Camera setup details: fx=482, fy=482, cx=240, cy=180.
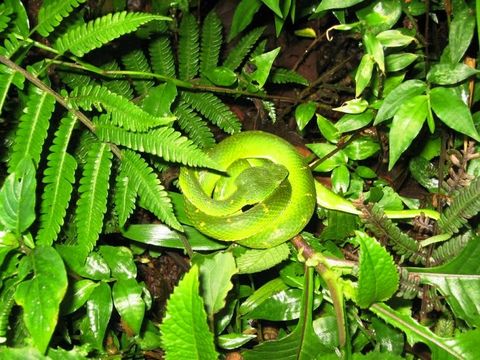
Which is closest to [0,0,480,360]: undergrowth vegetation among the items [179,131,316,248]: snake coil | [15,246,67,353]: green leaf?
[15,246,67,353]: green leaf

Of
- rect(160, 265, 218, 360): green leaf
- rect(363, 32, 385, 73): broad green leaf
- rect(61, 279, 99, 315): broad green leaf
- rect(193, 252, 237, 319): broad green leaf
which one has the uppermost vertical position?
rect(363, 32, 385, 73): broad green leaf

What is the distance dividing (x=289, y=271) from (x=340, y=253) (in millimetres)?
276

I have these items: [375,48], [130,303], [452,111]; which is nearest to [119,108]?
[130,303]

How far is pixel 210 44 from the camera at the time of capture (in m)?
2.67

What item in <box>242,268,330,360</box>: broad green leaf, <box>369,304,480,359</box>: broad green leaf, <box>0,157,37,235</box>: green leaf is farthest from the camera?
<box>242,268,330,360</box>: broad green leaf

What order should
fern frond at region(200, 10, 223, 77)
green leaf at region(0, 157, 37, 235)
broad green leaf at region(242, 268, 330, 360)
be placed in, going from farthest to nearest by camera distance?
1. fern frond at region(200, 10, 223, 77)
2. broad green leaf at region(242, 268, 330, 360)
3. green leaf at region(0, 157, 37, 235)

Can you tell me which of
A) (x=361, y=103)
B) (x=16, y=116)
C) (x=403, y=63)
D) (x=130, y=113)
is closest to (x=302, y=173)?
(x=361, y=103)

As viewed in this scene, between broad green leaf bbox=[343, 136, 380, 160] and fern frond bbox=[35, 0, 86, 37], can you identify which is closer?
fern frond bbox=[35, 0, 86, 37]

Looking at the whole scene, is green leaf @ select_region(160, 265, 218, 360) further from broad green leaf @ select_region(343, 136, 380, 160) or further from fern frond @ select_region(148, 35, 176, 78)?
fern frond @ select_region(148, 35, 176, 78)

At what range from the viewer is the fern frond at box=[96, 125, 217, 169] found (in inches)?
71.1

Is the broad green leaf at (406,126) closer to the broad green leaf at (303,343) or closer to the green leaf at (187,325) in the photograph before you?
the broad green leaf at (303,343)

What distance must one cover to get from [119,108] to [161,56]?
30.9 inches

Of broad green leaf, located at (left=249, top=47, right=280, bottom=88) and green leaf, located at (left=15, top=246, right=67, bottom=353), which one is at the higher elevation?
broad green leaf, located at (left=249, top=47, right=280, bottom=88)

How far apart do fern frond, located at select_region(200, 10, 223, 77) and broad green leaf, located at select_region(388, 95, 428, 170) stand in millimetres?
1159
